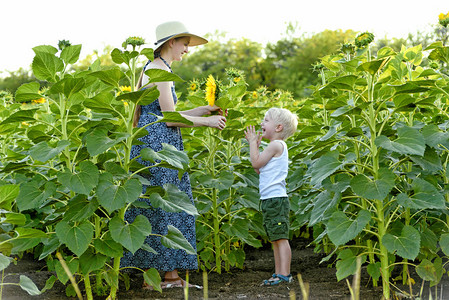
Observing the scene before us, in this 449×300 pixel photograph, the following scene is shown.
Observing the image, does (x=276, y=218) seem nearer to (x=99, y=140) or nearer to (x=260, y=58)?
(x=99, y=140)

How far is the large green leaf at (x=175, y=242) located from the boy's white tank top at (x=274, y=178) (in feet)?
2.34

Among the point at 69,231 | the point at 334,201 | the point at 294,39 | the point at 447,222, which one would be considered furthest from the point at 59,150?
the point at 294,39

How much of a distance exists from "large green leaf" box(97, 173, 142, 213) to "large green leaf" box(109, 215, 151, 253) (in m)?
0.12

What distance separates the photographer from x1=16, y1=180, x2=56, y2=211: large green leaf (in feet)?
9.09

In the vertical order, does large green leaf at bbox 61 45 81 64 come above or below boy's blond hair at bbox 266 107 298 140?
above

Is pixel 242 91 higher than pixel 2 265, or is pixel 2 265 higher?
pixel 242 91

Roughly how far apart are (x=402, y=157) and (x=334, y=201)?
0.48 metres

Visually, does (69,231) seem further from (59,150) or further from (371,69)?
(371,69)

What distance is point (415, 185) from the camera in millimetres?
2885

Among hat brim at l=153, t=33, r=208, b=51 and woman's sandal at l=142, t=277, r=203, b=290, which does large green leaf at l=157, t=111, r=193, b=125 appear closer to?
hat brim at l=153, t=33, r=208, b=51

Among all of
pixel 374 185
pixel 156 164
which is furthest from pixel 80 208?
pixel 374 185

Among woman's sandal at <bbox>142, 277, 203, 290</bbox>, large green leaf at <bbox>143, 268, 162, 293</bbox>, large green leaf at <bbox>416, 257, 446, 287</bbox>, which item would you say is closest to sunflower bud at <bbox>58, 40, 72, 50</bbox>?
large green leaf at <bbox>143, 268, 162, 293</bbox>

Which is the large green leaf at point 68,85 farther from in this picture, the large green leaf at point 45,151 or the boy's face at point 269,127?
the boy's face at point 269,127

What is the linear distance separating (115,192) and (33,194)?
478 millimetres
